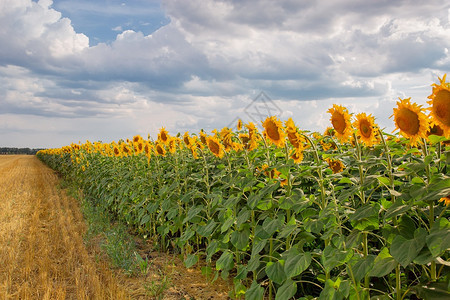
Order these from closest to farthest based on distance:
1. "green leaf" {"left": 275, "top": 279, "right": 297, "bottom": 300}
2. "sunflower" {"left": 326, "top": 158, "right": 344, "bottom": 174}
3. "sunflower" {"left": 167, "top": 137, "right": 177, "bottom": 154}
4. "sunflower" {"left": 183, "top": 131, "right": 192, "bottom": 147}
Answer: "green leaf" {"left": 275, "top": 279, "right": 297, "bottom": 300}, "sunflower" {"left": 326, "top": 158, "right": 344, "bottom": 174}, "sunflower" {"left": 183, "top": 131, "right": 192, "bottom": 147}, "sunflower" {"left": 167, "top": 137, "right": 177, "bottom": 154}

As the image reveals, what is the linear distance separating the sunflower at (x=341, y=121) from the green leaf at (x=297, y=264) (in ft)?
3.34

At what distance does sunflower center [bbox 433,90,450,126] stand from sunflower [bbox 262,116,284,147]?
1491mm

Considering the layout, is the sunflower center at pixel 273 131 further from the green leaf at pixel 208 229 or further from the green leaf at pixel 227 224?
the green leaf at pixel 208 229

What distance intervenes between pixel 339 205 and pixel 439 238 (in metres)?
0.98

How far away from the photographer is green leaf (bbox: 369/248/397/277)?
2.42 m

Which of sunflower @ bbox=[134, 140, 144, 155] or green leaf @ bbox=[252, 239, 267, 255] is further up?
sunflower @ bbox=[134, 140, 144, 155]

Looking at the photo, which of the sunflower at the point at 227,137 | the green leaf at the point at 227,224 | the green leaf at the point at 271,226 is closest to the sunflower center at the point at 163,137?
the sunflower at the point at 227,137

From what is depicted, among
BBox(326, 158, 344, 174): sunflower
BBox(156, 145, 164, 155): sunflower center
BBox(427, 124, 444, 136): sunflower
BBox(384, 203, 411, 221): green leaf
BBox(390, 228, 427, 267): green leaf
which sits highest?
BBox(427, 124, 444, 136): sunflower

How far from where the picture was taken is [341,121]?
3.09m

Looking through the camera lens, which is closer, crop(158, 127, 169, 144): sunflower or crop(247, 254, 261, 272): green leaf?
crop(247, 254, 261, 272): green leaf

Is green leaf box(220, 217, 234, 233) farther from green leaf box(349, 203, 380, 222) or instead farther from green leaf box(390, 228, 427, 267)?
green leaf box(390, 228, 427, 267)

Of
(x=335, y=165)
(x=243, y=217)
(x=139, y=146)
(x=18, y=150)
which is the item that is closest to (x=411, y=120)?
(x=335, y=165)

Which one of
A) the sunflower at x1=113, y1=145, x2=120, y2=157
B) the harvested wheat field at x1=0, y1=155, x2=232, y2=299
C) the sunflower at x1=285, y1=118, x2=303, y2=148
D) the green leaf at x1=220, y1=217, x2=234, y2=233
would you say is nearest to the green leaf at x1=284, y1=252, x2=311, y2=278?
the sunflower at x1=285, y1=118, x2=303, y2=148

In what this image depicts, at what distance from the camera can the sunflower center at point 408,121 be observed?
2.44 metres
